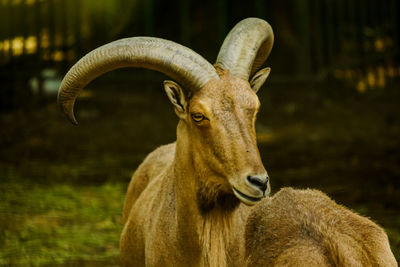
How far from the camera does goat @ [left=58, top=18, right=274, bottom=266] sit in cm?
418

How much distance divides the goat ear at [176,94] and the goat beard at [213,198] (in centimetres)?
57

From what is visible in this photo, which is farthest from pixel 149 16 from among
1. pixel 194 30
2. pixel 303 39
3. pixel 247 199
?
pixel 247 199

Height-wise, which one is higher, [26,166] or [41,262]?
[41,262]

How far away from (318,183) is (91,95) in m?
7.39

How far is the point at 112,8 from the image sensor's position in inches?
612

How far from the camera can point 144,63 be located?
181 inches

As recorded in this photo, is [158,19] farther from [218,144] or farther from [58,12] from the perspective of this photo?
[218,144]

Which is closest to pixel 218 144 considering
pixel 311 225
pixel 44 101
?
pixel 311 225

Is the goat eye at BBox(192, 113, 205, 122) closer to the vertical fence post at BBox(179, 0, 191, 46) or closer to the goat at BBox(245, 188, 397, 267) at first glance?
the goat at BBox(245, 188, 397, 267)

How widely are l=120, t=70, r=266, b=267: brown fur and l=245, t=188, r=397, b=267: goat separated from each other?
23cm

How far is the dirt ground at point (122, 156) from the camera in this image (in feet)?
24.5

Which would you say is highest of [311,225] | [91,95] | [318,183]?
[311,225]

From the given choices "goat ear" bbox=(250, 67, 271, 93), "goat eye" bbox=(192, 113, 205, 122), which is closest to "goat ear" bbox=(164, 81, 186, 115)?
"goat eye" bbox=(192, 113, 205, 122)

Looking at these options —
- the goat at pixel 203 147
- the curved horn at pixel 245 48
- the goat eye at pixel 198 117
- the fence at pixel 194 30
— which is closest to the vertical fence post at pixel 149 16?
the fence at pixel 194 30
